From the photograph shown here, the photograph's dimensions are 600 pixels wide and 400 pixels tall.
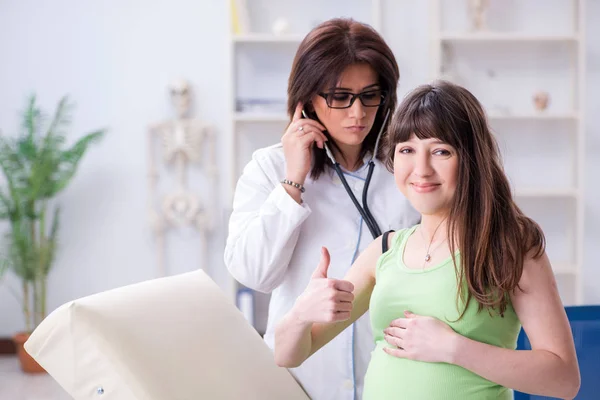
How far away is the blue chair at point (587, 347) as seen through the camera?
1680 mm

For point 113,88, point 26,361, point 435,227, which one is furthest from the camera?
point 113,88

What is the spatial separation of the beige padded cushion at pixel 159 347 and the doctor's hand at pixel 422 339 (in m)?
0.36

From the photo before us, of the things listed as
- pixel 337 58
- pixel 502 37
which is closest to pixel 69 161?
pixel 502 37

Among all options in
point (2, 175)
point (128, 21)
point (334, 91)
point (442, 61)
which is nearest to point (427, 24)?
point (442, 61)

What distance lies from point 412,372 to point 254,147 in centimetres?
340

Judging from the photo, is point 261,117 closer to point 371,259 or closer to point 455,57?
point 455,57

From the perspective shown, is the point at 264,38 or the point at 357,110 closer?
the point at 357,110

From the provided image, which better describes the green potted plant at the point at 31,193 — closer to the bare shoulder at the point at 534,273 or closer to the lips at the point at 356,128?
the lips at the point at 356,128

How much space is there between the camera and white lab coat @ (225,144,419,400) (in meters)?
1.71

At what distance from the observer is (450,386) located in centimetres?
120

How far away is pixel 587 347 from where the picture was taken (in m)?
1.70

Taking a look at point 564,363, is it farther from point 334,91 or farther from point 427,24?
point 427,24

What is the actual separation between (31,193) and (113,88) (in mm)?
760

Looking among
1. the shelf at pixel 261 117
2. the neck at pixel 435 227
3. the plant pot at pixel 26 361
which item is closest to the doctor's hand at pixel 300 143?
the neck at pixel 435 227
